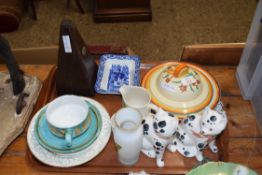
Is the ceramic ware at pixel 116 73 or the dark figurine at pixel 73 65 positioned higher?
the dark figurine at pixel 73 65

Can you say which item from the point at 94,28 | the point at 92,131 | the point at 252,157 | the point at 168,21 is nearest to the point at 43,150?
the point at 92,131

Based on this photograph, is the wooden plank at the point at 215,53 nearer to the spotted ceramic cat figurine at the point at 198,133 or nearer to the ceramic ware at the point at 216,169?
the spotted ceramic cat figurine at the point at 198,133

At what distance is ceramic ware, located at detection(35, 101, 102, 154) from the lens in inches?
33.5

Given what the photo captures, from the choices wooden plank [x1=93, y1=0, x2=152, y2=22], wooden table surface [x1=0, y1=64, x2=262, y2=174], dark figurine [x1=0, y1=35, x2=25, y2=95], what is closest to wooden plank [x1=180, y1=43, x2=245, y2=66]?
wooden table surface [x1=0, y1=64, x2=262, y2=174]

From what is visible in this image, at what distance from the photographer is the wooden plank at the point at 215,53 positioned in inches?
42.5

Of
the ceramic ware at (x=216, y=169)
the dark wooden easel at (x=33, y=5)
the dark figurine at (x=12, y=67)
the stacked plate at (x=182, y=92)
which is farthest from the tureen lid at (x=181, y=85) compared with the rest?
the dark wooden easel at (x=33, y=5)

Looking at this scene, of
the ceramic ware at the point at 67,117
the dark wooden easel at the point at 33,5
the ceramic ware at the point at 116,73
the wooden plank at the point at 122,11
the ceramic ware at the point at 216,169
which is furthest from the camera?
the dark wooden easel at the point at 33,5

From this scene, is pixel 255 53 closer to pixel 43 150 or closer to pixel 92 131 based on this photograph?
pixel 92 131

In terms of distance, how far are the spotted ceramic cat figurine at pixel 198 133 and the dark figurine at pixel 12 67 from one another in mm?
521

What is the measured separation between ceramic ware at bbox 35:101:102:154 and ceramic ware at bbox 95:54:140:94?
0.12 metres

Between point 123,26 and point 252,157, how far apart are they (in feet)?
5.43

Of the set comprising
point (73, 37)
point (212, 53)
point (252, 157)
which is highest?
point (73, 37)

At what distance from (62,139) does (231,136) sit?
19.1 inches

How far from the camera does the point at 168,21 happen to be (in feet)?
7.80
